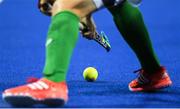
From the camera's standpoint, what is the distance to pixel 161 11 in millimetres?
7996

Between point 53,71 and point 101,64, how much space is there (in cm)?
177

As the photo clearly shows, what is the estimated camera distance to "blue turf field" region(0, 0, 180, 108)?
2611 millimetres

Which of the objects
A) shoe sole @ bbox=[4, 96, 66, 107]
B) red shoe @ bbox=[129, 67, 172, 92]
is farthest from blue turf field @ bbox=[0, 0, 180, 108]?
shoe sole @ bbox=[4, 96, 66, 107]

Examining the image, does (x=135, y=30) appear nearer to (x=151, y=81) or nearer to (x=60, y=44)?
(x=151, y=81)

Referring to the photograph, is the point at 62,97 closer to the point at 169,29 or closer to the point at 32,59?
Result: the point at 32,59

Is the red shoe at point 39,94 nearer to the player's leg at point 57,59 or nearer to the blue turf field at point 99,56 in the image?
the player's leg at point 57,59

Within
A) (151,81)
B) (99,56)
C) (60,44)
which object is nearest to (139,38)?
(151,81)

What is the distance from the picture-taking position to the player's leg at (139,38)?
268 cm

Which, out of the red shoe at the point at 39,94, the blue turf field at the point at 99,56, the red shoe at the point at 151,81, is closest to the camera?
the red shoe at the point at 39,94

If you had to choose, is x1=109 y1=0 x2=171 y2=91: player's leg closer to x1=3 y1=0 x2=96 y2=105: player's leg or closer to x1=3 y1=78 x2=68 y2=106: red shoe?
x1=3 y1=0 x2=96 y2=105: player's leg

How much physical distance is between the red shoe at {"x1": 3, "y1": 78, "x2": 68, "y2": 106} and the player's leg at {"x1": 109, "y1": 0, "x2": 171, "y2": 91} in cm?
61

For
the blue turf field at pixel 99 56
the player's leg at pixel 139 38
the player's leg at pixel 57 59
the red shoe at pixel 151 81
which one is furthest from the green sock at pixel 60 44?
the red shoe at pixel 151 81

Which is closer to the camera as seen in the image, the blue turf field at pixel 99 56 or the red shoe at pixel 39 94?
the red shoe at pixel 39 94

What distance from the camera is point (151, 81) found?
2844 millimetres
